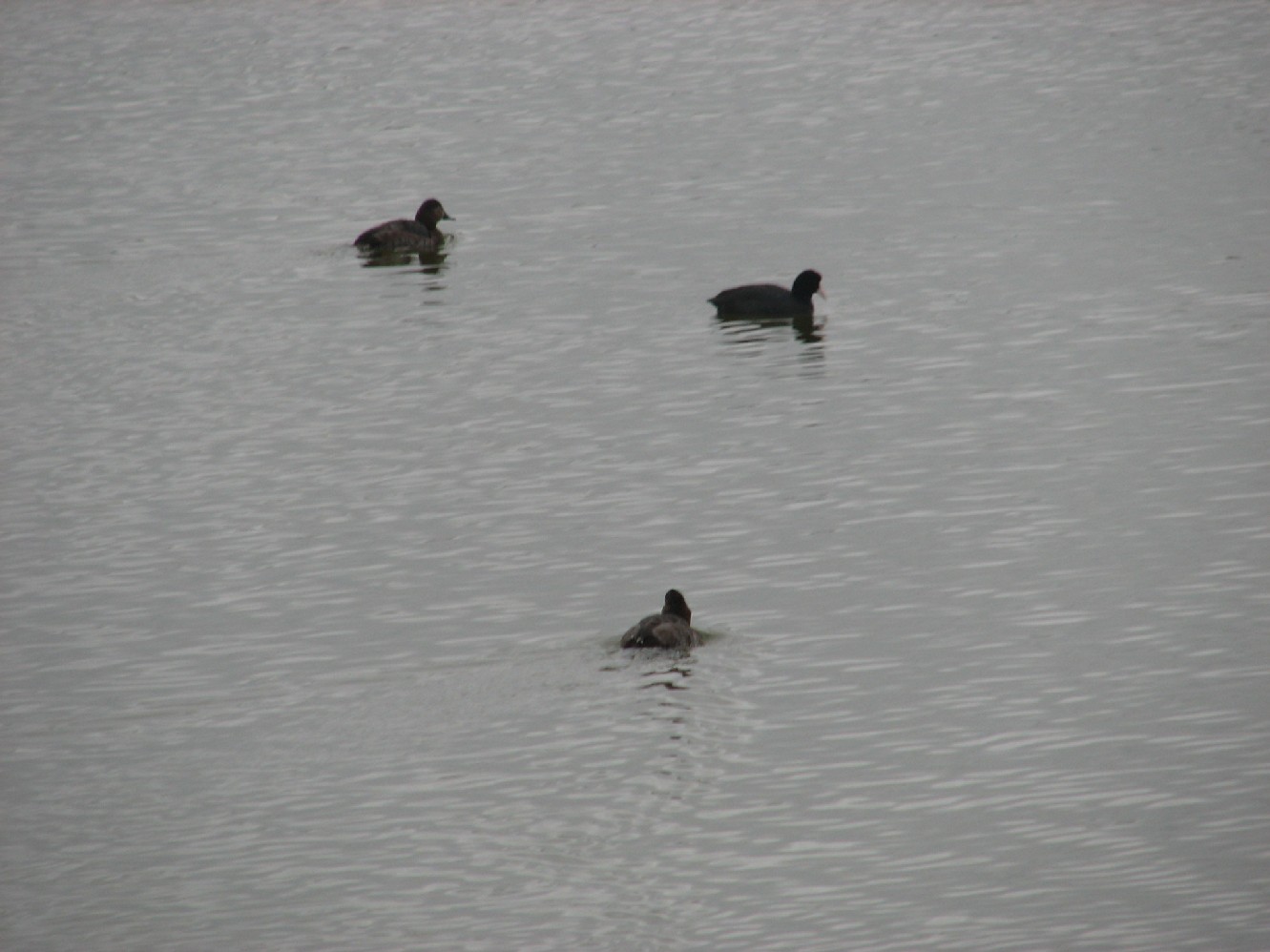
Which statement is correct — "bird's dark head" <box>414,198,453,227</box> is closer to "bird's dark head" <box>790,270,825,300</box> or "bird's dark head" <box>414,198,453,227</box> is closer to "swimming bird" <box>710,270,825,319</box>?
"swimming bird" <box>710,270,825,319</box>

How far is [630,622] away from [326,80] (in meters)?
38.1

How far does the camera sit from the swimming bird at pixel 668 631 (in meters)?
14.7

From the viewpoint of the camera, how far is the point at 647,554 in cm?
1736

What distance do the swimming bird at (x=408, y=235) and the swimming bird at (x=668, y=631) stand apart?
17268 mm

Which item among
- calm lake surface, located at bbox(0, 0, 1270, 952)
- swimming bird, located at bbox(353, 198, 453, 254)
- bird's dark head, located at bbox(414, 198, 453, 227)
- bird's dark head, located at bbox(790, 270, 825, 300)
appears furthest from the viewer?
bird's dark head, located at bbox(414, 198, 453, 227)

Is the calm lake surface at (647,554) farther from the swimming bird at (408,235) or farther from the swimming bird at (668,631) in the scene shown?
the swimming bird at (408,235)

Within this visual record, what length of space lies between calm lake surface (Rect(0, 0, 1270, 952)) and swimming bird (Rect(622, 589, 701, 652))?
5.0 inches

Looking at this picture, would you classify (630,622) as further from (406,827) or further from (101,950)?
(101,950)

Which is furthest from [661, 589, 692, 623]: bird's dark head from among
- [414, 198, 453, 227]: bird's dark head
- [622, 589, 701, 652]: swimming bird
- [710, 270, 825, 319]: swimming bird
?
[414, 198, 453, 227]: bird's dark head

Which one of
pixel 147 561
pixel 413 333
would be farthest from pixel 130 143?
pixel 147 561

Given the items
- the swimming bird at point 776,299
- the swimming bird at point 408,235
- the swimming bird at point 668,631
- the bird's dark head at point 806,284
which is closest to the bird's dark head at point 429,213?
the swimming bird at point 408,235

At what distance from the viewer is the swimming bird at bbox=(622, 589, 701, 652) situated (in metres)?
14.7

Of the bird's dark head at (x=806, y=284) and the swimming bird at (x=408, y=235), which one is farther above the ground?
the swimming bird at (x=408, y=235)

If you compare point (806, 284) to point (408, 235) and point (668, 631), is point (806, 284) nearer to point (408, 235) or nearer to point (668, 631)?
point (408, 235)
